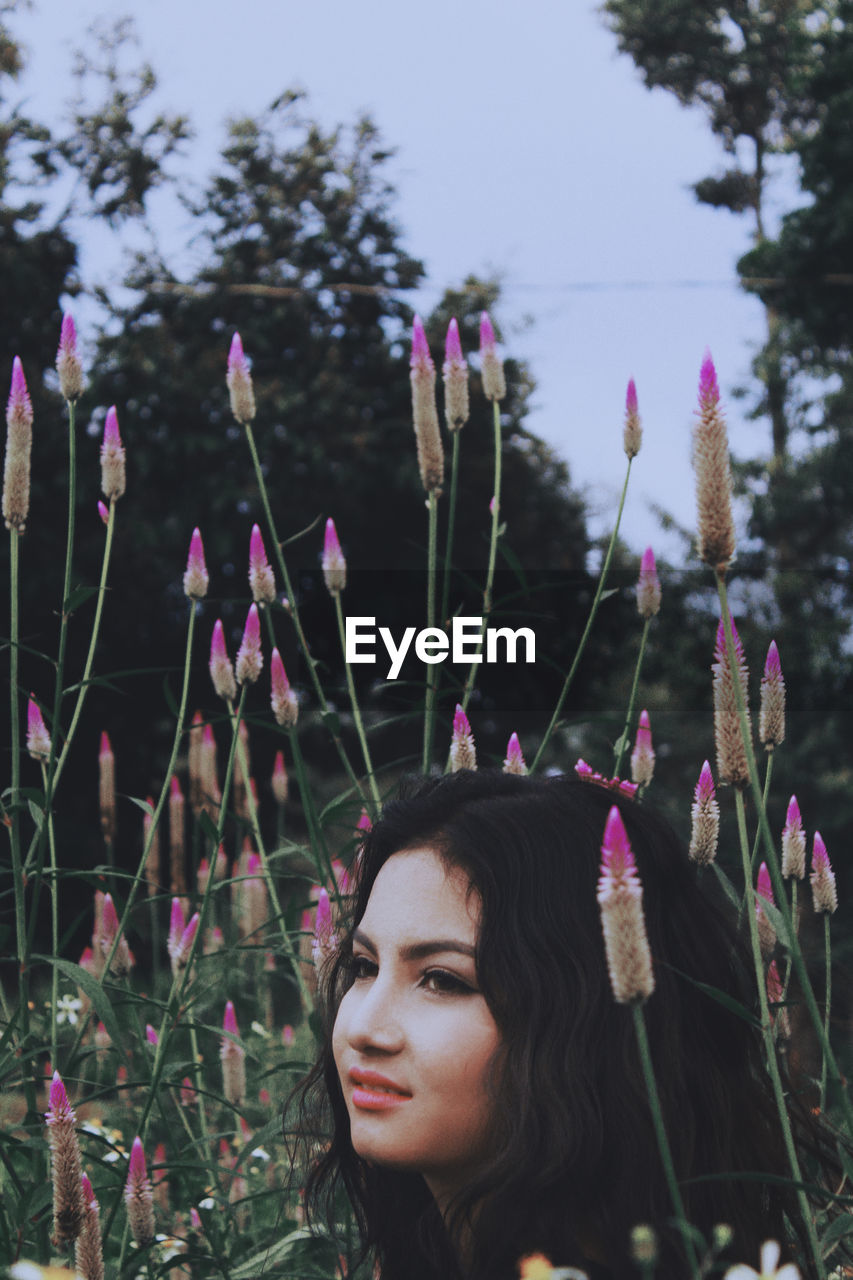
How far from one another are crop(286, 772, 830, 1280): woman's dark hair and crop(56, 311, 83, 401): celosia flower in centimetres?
92

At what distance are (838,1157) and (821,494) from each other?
515 inches

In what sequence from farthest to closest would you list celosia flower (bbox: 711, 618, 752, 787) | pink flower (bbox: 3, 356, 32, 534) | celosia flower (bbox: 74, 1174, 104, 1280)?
pink flower (bbox: 3, 356, 32, 534) < celosia flower (bbox: 74, 1174, 104, 1280) < celosia flower (bbox: 711, 618, 752, 787)

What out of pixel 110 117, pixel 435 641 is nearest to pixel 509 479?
pixel 110 117

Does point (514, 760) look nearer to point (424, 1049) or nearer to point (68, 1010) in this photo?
point (424, 1049)

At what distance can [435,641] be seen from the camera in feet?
8.68

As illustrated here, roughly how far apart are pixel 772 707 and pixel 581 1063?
21.2 inches

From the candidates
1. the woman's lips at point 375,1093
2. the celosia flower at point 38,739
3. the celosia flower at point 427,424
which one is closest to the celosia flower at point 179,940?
the celosia flower at point 38,739

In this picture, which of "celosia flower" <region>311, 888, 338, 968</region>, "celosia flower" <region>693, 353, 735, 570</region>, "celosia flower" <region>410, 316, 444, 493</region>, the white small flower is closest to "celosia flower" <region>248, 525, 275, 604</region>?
"celosia flower" <region>410, 316, 444, 493</region>

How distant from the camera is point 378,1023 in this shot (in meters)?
1.81

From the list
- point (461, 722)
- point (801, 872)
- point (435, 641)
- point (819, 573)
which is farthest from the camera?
point (819, 573)

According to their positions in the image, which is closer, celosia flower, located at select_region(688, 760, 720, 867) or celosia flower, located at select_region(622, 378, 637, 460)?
celosia flower, located at select_region(688, 760, 720, 867)

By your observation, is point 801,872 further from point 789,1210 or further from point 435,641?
point 435,641

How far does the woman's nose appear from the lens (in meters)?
1.80

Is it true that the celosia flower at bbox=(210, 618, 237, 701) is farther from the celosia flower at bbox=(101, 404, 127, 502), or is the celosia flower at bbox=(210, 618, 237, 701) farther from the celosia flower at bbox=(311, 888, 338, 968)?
the celosia flower at bbox=(311, 888, 338, 968)
